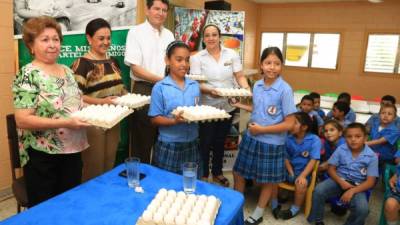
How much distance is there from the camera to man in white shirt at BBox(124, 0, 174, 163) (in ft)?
7.54

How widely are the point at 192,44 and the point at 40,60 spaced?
259 cm

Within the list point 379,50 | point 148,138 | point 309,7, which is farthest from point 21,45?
point 379,50

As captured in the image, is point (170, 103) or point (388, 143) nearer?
point (170, 103)

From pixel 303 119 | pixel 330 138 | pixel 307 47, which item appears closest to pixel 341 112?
pixel 330 138

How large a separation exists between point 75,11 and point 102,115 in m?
1.65

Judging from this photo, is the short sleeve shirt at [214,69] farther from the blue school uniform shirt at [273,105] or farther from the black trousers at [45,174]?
the black trousers at [45,174]

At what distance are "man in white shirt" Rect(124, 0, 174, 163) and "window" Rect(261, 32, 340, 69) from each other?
5911 mm

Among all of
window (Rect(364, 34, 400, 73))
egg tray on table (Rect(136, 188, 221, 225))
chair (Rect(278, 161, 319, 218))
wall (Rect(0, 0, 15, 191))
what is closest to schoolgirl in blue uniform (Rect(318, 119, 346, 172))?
chair (Rect(278, 161, 319, 218))

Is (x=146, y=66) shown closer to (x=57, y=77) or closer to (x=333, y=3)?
(x=57, y=77)

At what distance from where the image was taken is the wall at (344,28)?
21.9ft

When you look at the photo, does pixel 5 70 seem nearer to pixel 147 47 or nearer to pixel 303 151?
pixel 147 47

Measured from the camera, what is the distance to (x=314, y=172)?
255 cm

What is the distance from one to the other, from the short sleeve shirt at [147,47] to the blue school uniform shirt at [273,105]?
793 mm

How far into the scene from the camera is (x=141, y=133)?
2568 mm
